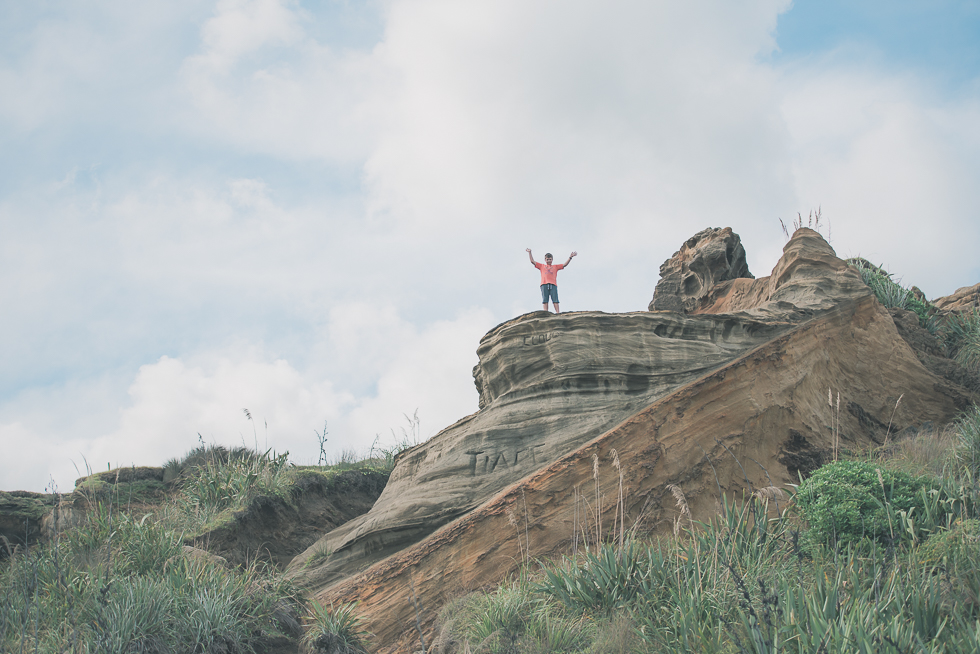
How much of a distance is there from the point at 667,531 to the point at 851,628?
3.91 m

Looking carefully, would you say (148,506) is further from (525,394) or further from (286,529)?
(525,394)

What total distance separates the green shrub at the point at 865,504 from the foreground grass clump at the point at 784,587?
0.02 metres

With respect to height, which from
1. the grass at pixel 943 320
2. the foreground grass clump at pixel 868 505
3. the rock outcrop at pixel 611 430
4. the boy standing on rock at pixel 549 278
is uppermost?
the boy standing on rock at pixel 549 278

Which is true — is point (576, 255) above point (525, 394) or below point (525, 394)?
above

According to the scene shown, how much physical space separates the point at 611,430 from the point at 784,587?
3.53 m

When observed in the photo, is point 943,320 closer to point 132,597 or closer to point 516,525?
point 516,525

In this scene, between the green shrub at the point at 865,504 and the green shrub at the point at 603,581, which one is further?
the green shrub at the point at 865,504

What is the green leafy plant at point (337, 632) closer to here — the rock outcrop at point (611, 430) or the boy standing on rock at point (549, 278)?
the rock outcrop at point (611, 430)

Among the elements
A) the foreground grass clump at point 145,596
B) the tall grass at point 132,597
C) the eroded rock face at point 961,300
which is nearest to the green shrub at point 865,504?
the foreground grass clump at point 145,596

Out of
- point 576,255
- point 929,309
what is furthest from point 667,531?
point 929,309

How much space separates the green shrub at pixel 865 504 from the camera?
7.00 m

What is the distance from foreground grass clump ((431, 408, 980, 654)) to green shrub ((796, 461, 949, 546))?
0.02 m

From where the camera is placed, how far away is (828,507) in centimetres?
726

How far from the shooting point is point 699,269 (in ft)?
53.6
